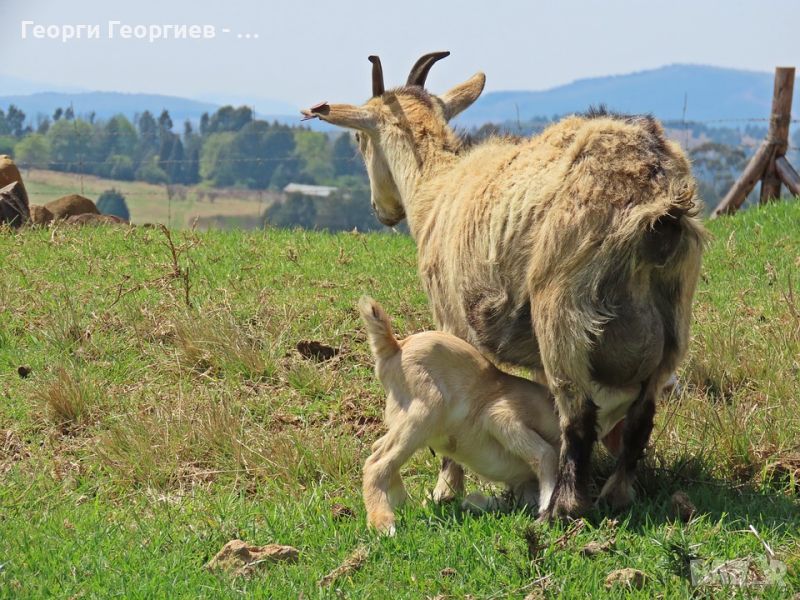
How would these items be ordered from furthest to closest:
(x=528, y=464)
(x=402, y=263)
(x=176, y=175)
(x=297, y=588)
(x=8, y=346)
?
(x=176, y=175), (x=402, y=263), (x=8, y=346), (x=528, y=464), (x=297, y=588)

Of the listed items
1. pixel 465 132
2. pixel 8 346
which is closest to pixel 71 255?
pixel 8 346

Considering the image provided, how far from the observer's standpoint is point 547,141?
5605 mm

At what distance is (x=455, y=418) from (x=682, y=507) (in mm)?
1130

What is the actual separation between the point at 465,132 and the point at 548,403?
2.33m

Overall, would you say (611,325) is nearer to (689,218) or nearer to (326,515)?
(689,218)

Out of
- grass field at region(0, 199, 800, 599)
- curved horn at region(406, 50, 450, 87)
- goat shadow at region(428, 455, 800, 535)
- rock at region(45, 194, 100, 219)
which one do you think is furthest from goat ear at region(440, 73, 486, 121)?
rock at region(45, 194, 100, 219)

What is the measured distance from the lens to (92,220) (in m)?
12.9

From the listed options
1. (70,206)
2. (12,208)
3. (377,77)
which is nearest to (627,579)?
(377,77)

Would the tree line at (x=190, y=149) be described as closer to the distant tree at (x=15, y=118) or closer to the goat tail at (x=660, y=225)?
the distant tree at (x=15, y=118)

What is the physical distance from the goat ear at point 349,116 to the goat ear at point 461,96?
60cm

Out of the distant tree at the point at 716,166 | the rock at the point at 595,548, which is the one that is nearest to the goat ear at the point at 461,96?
the rock at the point at 595,548

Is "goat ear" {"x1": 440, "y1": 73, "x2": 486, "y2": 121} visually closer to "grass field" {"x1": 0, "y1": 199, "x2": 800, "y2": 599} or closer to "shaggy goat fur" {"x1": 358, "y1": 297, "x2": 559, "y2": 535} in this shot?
"grass field" {"x1": 0, "y1": 199, "x2": 800, "y2": 599}

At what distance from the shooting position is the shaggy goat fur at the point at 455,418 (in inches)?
206

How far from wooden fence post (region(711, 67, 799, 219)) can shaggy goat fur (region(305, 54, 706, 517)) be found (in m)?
9.38
